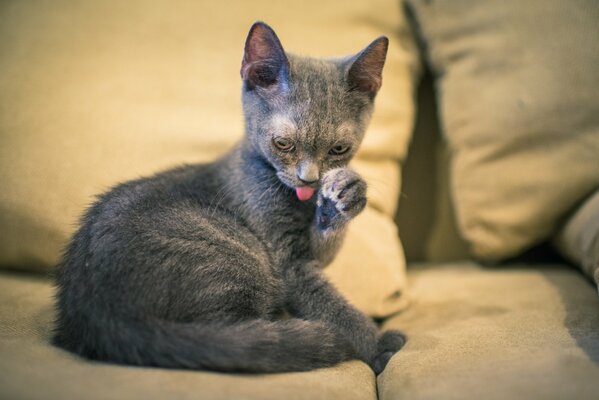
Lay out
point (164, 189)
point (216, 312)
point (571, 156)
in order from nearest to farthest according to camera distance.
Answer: point (216, 312) < point (164, 189) < point (571, 156)

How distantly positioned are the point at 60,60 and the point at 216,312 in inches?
44.3

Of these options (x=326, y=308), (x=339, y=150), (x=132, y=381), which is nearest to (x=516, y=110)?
(x=339, y=150)

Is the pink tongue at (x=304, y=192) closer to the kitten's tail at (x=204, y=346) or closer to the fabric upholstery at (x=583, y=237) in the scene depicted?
the kitten's tail at (x=204, y=346)

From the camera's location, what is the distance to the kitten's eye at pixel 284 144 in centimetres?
138

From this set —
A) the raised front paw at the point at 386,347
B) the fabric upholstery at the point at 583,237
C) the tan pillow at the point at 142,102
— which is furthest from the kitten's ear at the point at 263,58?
the fabric upholstery at the point at 583,237

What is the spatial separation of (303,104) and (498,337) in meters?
0.77

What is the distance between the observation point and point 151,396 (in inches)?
38.6

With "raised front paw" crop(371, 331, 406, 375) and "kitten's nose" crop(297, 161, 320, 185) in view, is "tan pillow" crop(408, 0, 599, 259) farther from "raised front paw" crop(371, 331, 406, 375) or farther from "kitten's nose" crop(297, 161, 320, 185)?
"kitten's nose" crop(297, 161, 320, 185)

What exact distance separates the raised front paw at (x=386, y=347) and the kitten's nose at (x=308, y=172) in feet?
1.54

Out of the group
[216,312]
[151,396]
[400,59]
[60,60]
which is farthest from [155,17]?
[151,396]

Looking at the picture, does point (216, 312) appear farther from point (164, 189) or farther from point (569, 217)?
point (569, 217)

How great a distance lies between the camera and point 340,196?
135cm

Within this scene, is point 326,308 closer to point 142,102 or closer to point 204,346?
point 204,346

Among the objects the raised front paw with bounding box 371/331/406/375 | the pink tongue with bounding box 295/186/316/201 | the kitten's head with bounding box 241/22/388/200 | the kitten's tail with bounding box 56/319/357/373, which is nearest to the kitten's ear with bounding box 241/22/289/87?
the kitten's head with bounding box 241/22/388/200
